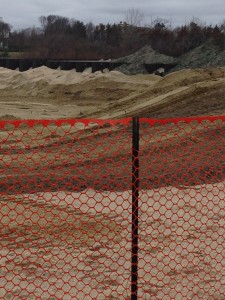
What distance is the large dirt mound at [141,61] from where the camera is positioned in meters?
40.0

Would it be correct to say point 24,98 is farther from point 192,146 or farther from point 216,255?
point 216,255

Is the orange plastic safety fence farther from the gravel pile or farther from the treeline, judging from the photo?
the treeline

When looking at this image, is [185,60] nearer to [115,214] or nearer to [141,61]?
[141,61]

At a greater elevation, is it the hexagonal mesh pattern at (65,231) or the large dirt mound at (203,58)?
the large dirt mound at (203,58)

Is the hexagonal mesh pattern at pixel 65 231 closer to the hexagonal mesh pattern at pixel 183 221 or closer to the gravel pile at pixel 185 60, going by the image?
the hexagonal mesh pattern at pixel 183 221

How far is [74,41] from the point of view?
235 feet

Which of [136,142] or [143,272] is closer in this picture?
[136,142]

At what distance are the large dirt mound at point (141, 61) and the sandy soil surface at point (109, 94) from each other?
354 cm

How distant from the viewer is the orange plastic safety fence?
595 centimetres

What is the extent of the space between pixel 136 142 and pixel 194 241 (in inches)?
124

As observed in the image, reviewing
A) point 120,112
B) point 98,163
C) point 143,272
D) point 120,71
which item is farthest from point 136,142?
point 120,71

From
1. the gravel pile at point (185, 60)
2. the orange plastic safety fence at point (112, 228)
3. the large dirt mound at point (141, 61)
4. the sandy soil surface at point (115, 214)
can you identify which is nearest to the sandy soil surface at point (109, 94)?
the sandy soil surface at point (115, 214)

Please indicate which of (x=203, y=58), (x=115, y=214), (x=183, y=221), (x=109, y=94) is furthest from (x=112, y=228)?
(x=203, y=58)

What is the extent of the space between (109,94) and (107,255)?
25855 millimetres
